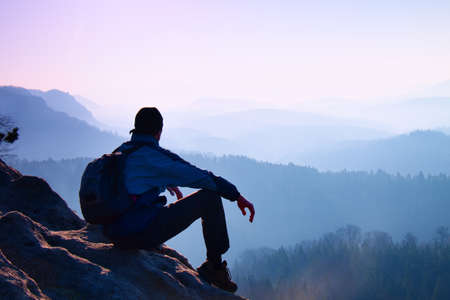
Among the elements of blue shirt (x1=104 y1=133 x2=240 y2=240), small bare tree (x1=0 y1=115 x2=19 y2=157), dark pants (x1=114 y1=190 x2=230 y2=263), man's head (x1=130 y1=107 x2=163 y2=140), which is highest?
small bare tree (x1=0 y1=115 x2=19 y2=157)

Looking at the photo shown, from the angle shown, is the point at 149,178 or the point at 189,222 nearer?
the point at 149,178

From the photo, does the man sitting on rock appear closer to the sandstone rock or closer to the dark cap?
the dark cap

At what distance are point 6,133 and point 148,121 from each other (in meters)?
15.0

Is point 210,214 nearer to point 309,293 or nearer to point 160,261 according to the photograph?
point 160,261

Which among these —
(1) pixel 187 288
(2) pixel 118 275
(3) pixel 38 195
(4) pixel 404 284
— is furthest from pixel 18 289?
(4) pixel 404 284

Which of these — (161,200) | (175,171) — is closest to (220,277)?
(161,200)

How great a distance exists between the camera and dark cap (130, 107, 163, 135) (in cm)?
621

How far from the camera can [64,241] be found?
22.2 ft

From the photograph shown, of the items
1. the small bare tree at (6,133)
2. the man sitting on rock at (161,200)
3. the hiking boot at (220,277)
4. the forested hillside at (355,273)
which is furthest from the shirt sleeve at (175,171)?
the forested hillside at (355,273)

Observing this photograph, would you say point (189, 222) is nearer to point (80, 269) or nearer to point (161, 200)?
point (161, 200)

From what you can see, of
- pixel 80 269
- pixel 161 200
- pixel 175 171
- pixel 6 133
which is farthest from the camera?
pixel 6 133

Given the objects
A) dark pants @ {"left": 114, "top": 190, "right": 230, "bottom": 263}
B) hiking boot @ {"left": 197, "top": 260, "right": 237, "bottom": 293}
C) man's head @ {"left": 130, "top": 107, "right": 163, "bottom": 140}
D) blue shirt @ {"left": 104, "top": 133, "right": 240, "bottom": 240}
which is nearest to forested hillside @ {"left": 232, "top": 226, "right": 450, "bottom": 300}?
hiking boot @ {"left": 197, "top": 260, "right": 237, "bottom": 293}

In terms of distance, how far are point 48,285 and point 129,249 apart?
1872 millimetres

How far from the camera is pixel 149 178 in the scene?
589 cm
